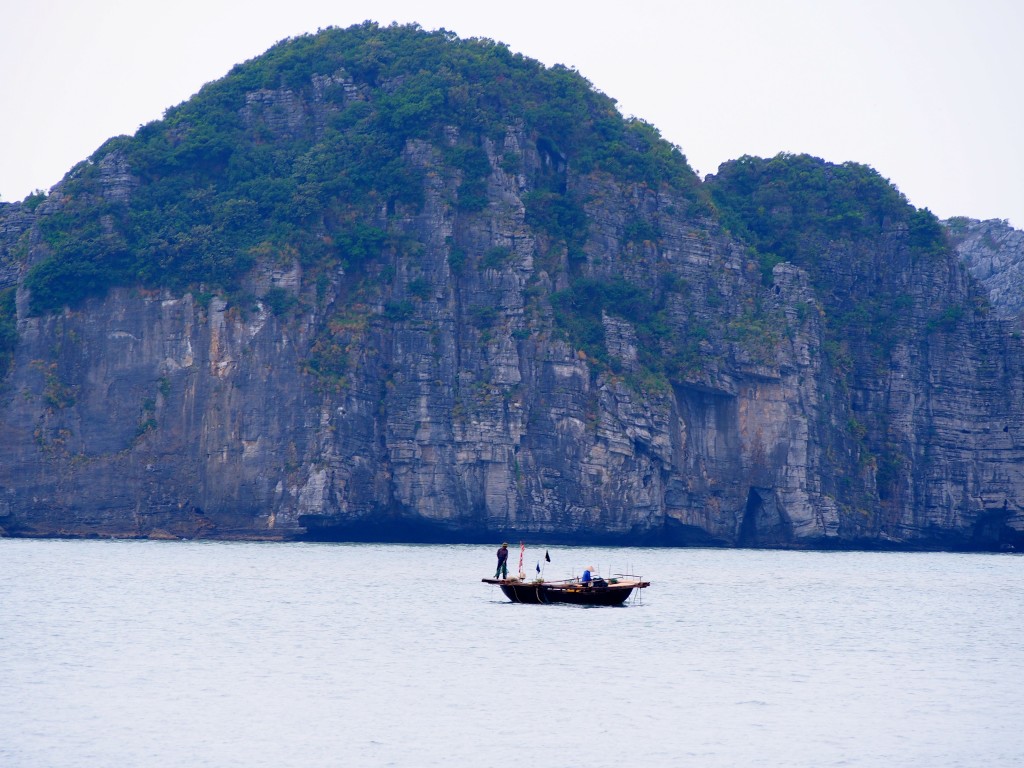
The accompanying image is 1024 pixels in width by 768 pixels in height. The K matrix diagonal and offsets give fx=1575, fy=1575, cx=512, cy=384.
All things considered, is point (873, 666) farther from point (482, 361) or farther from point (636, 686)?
point (482, 361)

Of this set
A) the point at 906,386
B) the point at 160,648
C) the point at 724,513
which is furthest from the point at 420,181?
the point at 160,648

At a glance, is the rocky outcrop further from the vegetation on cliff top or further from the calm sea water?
the calm sea water

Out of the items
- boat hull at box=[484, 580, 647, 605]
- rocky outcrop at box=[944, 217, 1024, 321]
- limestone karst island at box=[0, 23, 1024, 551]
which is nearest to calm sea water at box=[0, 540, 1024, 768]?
boat hull at box=[484, 580, 647, 605]

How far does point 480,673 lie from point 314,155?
207 feet

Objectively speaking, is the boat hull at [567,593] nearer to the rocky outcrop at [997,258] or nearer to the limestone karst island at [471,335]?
the limestone karst island at [471,335]

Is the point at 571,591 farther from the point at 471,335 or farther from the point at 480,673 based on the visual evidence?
the point at 471,335

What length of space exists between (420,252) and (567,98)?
17.3m

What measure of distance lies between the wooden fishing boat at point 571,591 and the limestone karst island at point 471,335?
107 feet

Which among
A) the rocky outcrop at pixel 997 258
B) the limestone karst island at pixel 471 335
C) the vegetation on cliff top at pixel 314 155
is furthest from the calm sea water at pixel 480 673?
the rocky outcrop at pixel 997 258

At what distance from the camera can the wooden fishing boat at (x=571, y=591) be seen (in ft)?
171

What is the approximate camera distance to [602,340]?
91.9 m

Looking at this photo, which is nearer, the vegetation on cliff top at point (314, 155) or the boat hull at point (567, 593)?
the boat hull at point (567, 593)

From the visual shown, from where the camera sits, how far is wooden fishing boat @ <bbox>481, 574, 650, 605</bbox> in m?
52.0

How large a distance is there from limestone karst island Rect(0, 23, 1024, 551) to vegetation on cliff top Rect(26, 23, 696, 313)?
0.22 metres
